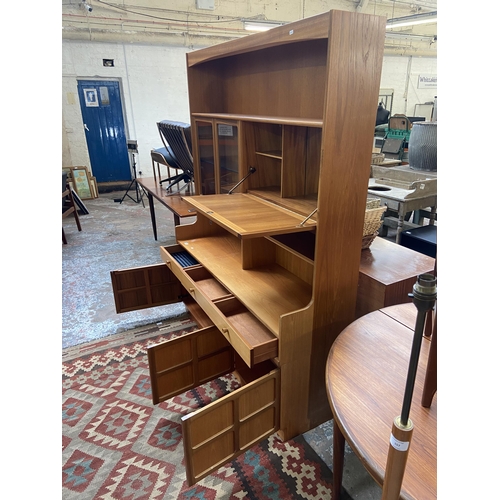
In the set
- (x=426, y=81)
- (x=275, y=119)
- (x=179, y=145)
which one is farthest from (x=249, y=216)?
(x=426, y=81)

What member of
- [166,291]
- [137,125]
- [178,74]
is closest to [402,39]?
[178,74]

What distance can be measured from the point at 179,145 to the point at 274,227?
2.23m

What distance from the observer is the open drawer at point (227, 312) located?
1493 millimetres

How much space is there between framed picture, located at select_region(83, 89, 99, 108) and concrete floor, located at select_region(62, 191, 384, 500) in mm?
1653

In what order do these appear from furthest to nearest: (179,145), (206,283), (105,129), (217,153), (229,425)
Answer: (105,129) < (179,145) < (217,153) < (206,283) < (229,425)

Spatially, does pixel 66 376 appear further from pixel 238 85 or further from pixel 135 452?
pixel 238 85

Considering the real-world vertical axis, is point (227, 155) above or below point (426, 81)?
below

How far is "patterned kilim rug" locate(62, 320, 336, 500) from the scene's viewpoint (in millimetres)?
1538

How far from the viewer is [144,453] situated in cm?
171

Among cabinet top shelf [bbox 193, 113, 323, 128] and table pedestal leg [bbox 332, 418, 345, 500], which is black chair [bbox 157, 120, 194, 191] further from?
table pedestal leg [bbox 332, 418, 345, 500]

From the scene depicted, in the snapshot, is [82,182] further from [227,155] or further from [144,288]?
[227,155]

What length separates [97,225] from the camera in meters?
5.11

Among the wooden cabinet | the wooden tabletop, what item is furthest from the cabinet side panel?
the wooden tabletop

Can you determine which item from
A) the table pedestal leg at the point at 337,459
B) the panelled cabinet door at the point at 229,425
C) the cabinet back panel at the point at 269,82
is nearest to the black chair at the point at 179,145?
the cabinet back panel at the point at 269,82
